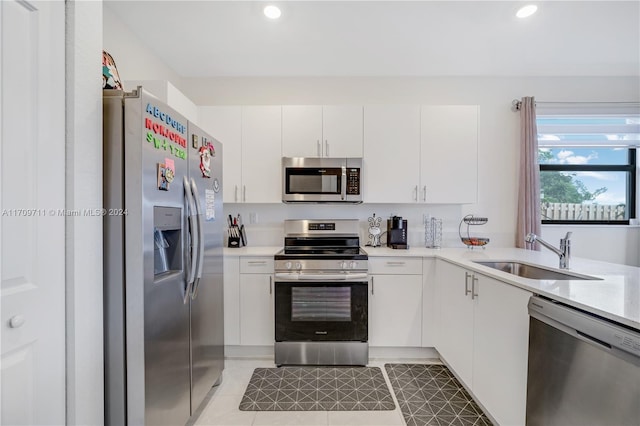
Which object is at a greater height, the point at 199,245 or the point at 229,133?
the point at 229,133

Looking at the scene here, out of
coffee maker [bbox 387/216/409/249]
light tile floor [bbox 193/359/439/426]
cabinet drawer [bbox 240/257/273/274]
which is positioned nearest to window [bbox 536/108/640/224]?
coffee maker [bbox 387/216/409/249]

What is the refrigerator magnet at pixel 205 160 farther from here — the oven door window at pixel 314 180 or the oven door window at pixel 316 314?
the oven door window at pixel 316 314

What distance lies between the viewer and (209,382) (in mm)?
1849

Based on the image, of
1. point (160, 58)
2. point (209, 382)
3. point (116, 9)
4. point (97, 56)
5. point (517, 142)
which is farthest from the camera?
point (517, 142)

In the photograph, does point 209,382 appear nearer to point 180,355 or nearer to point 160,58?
point 180,355

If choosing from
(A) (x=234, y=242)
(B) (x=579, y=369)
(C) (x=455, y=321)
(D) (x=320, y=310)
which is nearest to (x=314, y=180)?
(A) (x=234, y=242)

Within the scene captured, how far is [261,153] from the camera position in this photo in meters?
2.71

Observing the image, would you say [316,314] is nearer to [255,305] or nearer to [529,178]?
[255,305]

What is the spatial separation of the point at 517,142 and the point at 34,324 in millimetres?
3816

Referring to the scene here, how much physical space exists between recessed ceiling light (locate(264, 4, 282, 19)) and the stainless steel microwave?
43.1 inches

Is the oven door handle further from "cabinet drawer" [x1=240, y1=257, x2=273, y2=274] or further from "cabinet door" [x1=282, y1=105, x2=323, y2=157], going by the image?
"cabinet door" [x1=282, y1=105, x2=323, y2=157]

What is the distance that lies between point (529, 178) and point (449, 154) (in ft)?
2.88

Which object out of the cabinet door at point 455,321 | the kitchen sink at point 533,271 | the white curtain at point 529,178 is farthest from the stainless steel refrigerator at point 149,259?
the white curtain at point 529,178

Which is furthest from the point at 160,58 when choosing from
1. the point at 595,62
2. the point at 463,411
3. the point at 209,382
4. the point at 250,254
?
the point at 595,62
